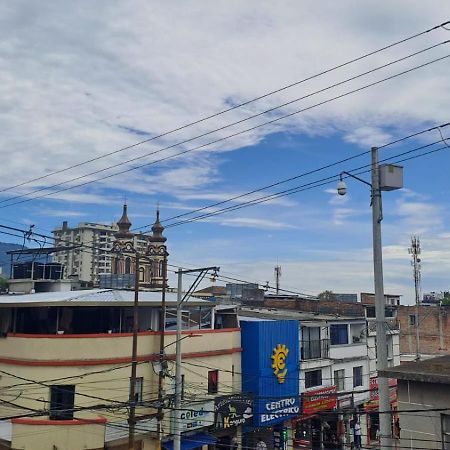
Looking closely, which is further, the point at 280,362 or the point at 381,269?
the point at 280,362

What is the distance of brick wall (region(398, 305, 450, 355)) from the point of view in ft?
203

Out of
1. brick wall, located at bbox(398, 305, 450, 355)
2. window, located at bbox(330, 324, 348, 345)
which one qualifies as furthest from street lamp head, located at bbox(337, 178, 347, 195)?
brick wall, located at bbox(398, 305, 450, 355)

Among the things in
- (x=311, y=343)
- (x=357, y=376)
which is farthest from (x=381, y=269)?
(x=357, y=376)

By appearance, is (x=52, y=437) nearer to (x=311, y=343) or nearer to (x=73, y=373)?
(x=73, y=373)

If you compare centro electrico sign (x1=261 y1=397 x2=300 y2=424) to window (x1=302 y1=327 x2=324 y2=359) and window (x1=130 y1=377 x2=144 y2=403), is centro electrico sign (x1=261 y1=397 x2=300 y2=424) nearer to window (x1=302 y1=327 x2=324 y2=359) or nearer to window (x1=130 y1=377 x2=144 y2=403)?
window (x1=302 y1=327 x2=324 y2=359)

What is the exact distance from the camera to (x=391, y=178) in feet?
46.9

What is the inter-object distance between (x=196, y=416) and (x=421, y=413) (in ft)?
60.6

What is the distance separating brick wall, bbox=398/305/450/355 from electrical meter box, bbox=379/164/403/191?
53408mm

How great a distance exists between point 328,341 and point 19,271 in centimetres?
2392

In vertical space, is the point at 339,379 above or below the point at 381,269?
below

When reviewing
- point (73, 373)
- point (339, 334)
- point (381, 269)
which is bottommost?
point (73, 373)

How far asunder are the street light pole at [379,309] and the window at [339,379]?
26877 mm

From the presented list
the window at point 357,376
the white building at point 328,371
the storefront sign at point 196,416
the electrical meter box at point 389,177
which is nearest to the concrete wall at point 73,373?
the storefront sign at point 196,416

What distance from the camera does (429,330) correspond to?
6322 centimetres
